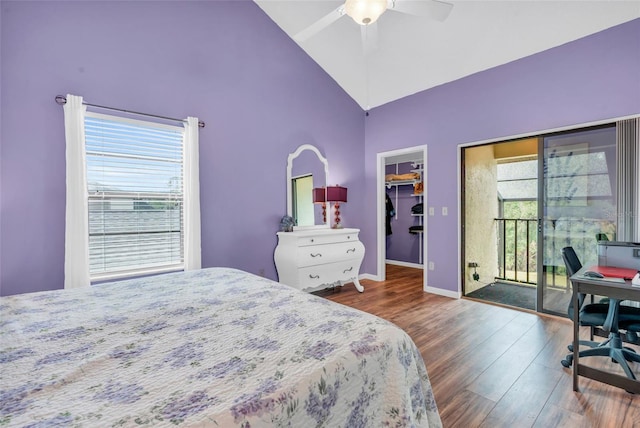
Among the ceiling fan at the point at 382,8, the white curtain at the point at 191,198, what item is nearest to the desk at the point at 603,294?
the ceiling fan at the point at 382,8

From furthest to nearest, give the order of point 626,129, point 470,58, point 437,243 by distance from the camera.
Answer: point 437,243, point 470,58, point 626,129

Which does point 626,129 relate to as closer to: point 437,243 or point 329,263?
point 437,243

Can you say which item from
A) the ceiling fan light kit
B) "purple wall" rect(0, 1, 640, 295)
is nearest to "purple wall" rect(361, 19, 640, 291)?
"purple wall" rect(0, 1, 640, 295)

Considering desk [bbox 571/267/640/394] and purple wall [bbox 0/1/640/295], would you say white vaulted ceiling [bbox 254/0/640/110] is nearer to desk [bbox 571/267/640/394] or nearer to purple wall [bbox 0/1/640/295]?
purple wall [bbox 0/1/640/295]

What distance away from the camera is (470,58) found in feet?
11.3

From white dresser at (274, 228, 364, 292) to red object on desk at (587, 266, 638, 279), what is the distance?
2.40 m

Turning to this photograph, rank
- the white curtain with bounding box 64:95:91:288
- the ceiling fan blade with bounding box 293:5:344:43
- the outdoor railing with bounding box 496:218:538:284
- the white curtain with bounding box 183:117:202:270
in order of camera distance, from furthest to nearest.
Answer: the outdoor railing with bounding box 496:218:538:284 → the white curtain with bounding box 183:117:202:270 → the white curtain with bounding box 64:95:91:288 → the ceiling fan blade with bounding box 293:5:344:43

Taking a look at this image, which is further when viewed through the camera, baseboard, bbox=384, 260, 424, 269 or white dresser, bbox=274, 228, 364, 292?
baseboard, bbox=384, 260, 424, 269

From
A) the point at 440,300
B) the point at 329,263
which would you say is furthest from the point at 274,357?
the point at 440,300

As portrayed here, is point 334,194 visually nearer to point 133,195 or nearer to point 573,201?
point 133,195

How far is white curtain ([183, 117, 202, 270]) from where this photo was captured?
9.59 ft

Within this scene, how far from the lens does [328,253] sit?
3725 millimetres

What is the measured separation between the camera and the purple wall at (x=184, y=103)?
7.41 ft

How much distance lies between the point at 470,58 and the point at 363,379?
12.3ft
